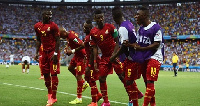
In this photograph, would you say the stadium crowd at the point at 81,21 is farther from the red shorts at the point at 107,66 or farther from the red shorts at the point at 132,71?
the red shorts at the point at 132,71

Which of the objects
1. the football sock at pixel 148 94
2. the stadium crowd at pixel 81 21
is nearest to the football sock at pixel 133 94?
the football sock at pixel 148 94

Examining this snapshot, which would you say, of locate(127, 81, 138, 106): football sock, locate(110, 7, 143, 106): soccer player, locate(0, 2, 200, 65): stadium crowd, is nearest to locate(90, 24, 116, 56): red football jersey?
locate(110, 7, 143, 106): soccer player

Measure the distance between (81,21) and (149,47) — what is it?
5924 centimetres

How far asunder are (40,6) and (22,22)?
676cm

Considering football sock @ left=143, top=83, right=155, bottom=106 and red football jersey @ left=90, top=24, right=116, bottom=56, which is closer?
football sock @ left=143, top=83, right=155, bottom=106

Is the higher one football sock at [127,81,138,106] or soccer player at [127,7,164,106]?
soccer player at [127,7,164,106]

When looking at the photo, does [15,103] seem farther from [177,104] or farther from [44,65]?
[177,104]

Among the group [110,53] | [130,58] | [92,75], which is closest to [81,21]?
[92,75]

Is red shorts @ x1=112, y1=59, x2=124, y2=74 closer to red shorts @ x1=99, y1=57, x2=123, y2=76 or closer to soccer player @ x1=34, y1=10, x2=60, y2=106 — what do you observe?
red shorts @ x1=99, y1=57, x2=123, y2=76

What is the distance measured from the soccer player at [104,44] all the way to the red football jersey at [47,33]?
→ 1075mm

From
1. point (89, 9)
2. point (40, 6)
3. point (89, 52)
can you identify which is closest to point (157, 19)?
point (89, 9)

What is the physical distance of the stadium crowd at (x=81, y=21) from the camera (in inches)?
2056

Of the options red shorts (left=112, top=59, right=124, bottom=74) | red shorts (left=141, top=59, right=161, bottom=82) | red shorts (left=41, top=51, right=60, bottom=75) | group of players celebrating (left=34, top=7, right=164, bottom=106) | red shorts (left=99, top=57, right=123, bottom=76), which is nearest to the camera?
red shorts (left=141, top=59, right=161, bottom=82)

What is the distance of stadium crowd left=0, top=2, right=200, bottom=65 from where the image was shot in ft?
171
